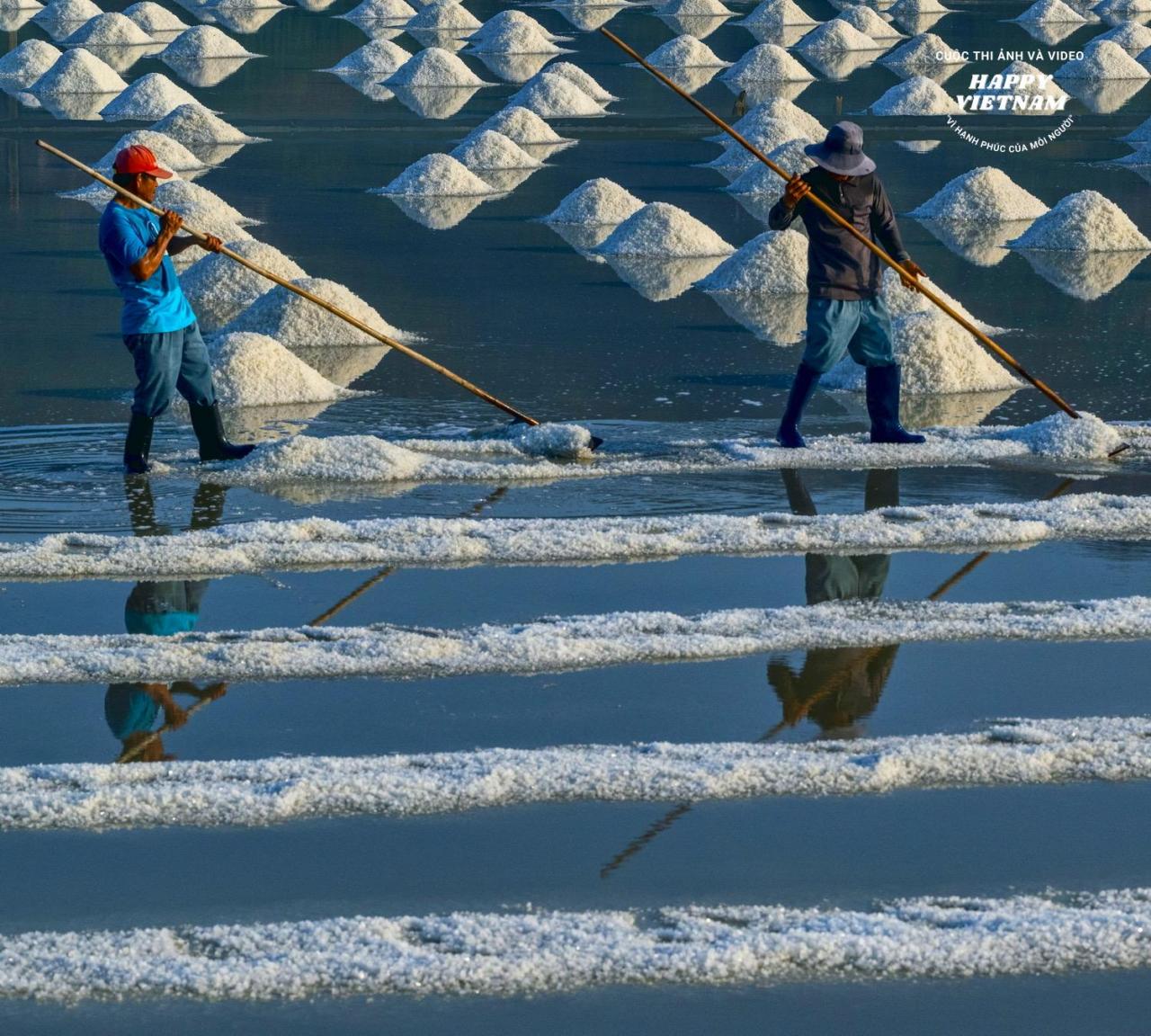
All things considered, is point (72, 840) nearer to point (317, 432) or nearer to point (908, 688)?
point (908, 688)

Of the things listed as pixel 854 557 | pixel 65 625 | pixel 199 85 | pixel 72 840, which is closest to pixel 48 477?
pixel 65 625

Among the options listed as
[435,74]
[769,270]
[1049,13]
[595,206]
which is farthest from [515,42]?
[769,270]

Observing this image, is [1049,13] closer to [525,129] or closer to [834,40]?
[834,40]

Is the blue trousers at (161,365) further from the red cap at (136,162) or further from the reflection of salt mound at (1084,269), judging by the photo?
the reflection of salt mound at (1084,269)

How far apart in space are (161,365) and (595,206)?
707 centimetres

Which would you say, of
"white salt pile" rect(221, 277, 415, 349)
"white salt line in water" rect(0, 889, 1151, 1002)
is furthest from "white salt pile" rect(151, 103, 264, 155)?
"white salt line in water" rect(0, 889, 1151, 1002)

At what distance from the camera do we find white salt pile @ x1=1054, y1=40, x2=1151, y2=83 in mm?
24328

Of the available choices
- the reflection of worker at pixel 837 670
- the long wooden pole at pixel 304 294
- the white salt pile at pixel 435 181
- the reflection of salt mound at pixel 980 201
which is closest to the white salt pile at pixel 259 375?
the long wooden pole at pixel 304 294

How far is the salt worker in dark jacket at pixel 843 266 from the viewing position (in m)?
7.50

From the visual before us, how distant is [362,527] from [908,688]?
202cm

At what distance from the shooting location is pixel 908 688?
5191 millimetres

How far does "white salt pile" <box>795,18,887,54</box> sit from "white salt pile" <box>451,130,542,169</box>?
1127 centimetres

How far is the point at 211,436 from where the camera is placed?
7496mm

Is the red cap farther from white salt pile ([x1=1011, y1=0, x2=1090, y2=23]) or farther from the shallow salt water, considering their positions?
white salt pile ([x1=1011, y1=0, x2=1090, y2=23])
